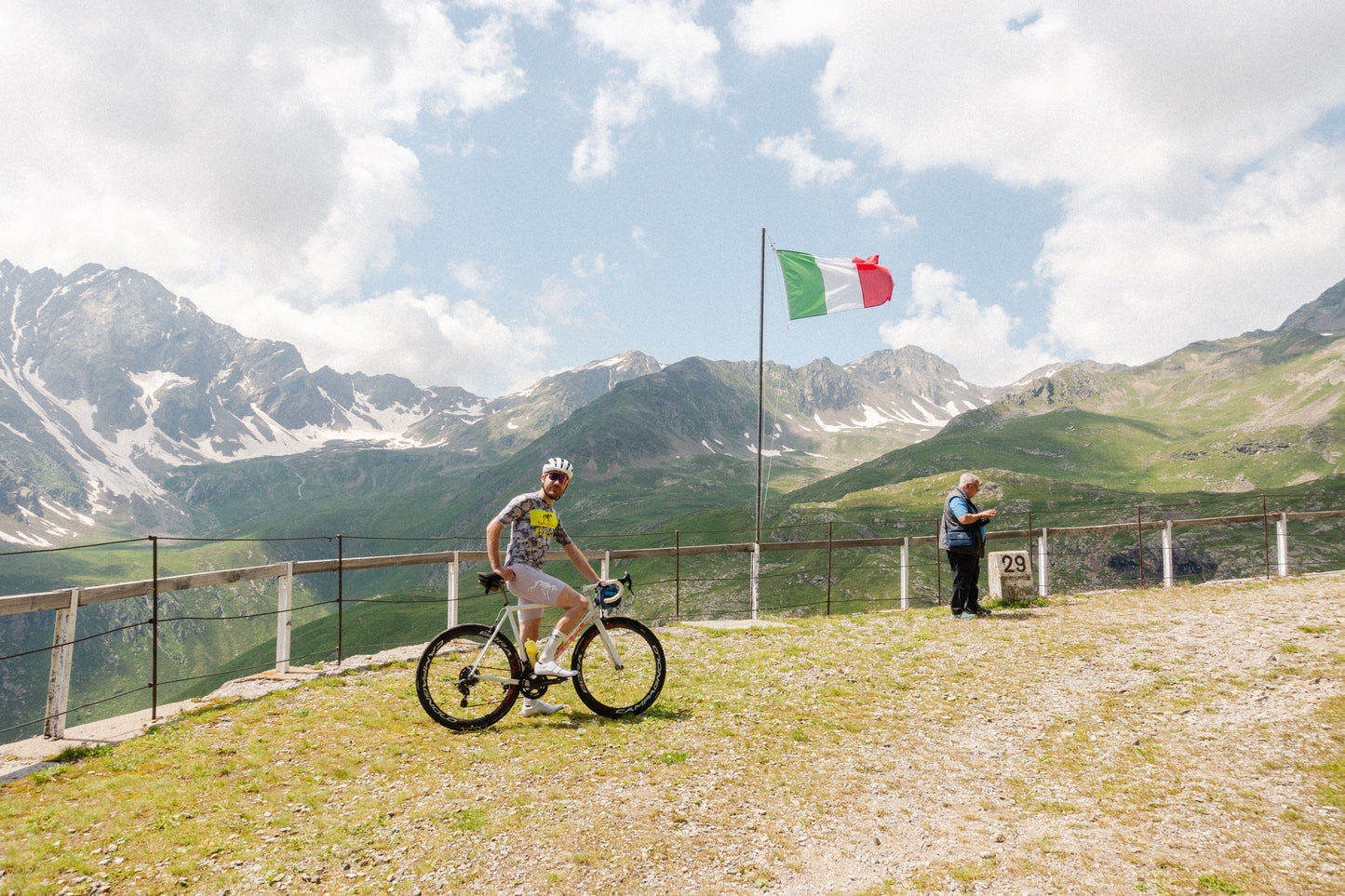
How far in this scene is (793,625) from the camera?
46.5 ft

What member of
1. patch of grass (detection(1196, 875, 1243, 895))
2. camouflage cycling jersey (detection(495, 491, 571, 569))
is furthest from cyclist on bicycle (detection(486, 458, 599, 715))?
patch of grass (detection(1196, 875, 1243, 895))

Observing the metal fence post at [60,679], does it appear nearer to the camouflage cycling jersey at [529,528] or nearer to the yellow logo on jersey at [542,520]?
the camouflage cycling jersey at [529,528]

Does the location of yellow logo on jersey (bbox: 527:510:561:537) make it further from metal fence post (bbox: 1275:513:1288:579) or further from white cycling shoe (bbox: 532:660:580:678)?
metal fence post (bbox: 1275:513:1288:579)

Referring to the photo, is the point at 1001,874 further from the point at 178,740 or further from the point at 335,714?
the point at 178,740

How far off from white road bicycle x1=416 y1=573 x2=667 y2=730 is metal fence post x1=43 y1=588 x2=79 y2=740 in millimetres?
3771

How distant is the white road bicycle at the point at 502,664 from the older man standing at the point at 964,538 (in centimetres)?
755

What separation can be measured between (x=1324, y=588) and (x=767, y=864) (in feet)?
55.8

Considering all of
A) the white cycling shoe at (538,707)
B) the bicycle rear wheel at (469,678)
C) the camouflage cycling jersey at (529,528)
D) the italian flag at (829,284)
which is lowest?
the white cycling shoe at (538,707)

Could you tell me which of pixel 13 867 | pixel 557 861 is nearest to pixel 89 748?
pixel 13 867

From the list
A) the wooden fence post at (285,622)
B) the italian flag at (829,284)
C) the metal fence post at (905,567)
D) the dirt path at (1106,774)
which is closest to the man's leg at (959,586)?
the metal fence post at (905,567)

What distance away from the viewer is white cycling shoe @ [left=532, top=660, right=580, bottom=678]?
769 centimetres

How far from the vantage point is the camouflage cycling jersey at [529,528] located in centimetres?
756

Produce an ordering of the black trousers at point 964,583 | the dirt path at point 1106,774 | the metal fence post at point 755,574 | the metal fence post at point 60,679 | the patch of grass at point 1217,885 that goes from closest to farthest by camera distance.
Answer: the patch of grass at point 1217,885
the dirt path at point 1106,774
the metal fence post at point 60,679
the black trousers at point 964,583
the metal fence post at point 755,574

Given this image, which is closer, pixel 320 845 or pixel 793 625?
pixel 320 845
